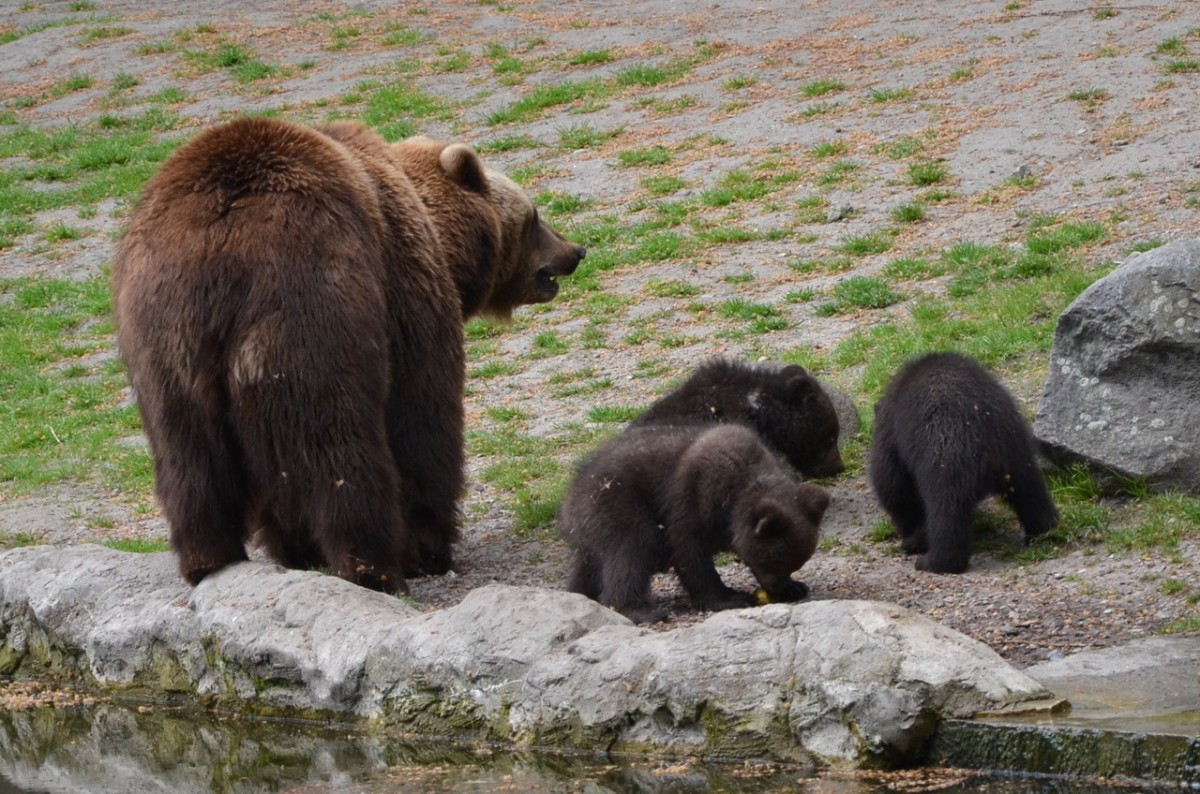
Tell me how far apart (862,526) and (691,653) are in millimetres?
3443

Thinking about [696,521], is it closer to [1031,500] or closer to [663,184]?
[1031,500]

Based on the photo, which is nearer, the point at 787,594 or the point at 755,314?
the point at 787,594

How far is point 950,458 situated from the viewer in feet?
25.0

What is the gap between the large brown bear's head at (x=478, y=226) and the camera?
30.6ft

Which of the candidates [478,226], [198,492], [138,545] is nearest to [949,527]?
[478,226]

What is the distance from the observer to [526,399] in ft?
41.5

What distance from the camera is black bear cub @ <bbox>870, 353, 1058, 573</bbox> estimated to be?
7648 mm

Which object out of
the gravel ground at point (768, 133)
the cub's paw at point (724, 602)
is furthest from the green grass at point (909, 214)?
the cub's paw at point (724, 602)

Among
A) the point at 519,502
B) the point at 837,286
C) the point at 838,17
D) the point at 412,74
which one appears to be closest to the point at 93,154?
the point at 412,74

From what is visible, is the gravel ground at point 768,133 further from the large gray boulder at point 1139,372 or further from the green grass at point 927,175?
the large gray boulder at point 1139,372

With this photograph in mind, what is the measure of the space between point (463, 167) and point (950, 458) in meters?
3.57

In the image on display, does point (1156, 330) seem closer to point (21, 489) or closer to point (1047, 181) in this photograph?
point (1047, 181)

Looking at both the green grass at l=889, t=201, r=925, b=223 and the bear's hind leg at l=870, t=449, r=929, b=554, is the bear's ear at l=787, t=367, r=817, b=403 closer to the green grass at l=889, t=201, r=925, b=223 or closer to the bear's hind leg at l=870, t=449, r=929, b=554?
the bear's hind leg at l=870, t=449, r=929, b=554

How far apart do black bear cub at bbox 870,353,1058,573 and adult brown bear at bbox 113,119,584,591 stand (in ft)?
8.57
